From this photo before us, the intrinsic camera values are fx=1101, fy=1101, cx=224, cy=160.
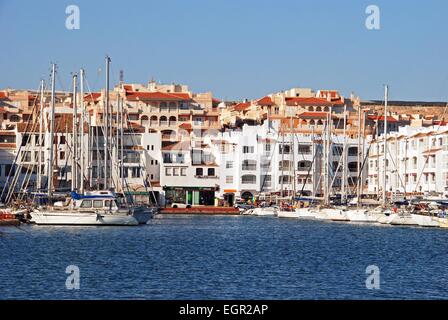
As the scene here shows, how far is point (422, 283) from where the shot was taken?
37250 mm

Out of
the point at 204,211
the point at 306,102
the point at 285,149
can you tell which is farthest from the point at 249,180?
the point at 306,102

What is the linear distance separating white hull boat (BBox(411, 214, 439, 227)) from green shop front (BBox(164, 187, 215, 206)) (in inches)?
1983

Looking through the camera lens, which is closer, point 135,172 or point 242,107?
point 135,172

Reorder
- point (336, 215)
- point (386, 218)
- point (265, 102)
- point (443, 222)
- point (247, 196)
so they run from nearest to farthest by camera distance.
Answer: point (443, 222)
point (386, 218)
point (336, 215)
point (247, 196)
point (265, 102)

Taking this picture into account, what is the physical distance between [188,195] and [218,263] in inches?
3183

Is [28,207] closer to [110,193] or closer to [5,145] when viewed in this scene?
[110,193]

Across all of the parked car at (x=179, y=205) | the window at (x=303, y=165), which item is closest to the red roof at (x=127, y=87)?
the parked car at (x=179, y=205)

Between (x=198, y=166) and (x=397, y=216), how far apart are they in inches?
1964

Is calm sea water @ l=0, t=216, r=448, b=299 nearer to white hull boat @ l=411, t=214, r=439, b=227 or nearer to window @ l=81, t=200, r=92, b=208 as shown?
window @ l=81, t=200, r=92, b=208

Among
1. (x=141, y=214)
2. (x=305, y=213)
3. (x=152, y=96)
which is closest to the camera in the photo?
(x=141, y=214)

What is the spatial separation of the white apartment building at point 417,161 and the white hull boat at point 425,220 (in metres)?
25.5

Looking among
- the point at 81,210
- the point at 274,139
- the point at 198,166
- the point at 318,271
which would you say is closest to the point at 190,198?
the point at 198,166

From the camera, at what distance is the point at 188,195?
411 feet

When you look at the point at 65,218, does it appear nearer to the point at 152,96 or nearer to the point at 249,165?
the point at 249,165
